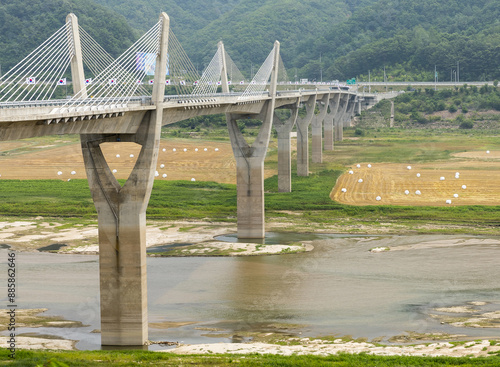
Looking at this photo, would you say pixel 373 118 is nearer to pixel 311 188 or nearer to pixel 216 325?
pixel 311 188

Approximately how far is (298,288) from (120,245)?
46.2 ft

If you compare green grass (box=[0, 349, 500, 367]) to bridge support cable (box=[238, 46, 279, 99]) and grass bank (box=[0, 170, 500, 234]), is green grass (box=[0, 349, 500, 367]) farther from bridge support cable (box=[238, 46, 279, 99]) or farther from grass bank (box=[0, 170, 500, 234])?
bridge support cable (box=[238, 46, 279, 99])

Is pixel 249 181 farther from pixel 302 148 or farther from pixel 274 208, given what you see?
pixel 302 148

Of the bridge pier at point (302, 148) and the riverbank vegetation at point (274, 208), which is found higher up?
the bridge pier at point (302, 148)

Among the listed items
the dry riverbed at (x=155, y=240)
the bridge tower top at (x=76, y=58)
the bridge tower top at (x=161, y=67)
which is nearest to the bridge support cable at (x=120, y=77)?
the bridge tower top at (x=161, y=67)

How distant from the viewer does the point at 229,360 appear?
3428 cm

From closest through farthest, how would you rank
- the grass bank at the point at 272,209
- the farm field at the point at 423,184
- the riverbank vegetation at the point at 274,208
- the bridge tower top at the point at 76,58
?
the bridge tower top at the point at 76,58, the riverbank vegetation at the point at 274,208, the grass bank at the point at 272,209, the farm field at the point at 423,184

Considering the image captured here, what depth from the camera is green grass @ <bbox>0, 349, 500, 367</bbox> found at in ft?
109

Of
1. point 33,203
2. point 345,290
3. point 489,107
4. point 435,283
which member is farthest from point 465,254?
point 489,107

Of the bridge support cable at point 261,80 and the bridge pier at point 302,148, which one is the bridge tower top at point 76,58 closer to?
the bridge support cable at point 261,80

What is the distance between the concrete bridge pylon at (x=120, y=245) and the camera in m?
40.2

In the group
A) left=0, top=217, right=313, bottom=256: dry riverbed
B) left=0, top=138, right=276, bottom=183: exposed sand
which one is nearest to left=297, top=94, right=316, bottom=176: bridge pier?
left=0, top=138, right=276, bottom=183: exposed sand

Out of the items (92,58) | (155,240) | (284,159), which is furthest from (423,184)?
(92,58)

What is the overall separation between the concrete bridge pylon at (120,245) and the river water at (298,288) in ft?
5.18
